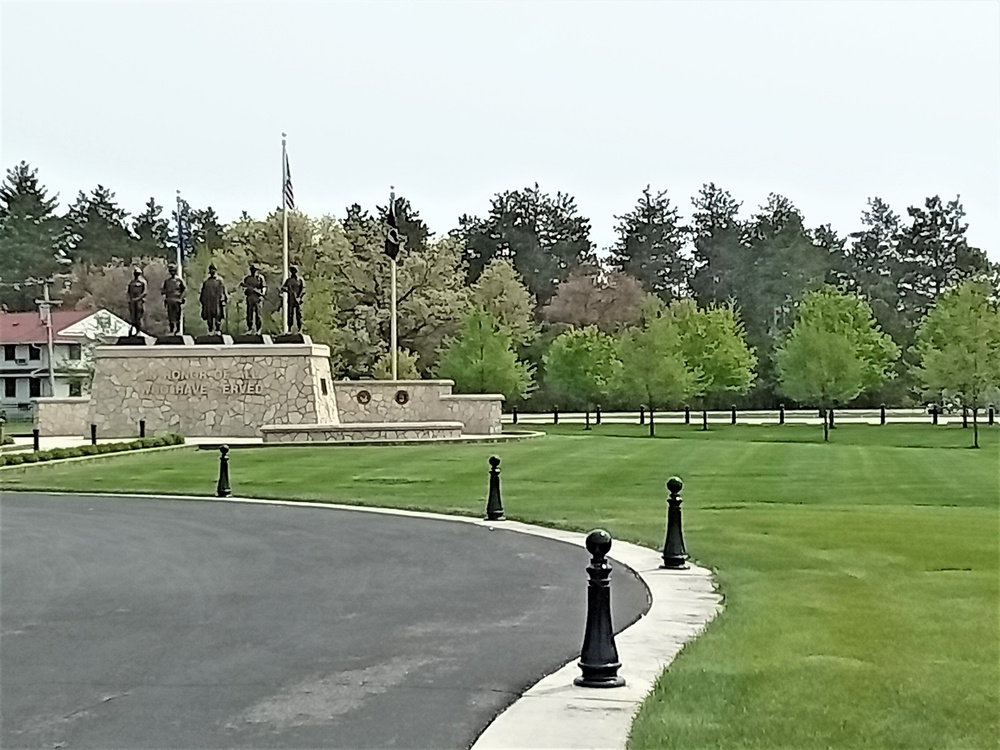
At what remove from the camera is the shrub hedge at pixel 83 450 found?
3128 centimetres

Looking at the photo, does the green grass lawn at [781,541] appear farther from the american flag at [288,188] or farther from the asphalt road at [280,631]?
the american flag at [288,188]

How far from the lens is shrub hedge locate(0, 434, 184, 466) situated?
103 feet

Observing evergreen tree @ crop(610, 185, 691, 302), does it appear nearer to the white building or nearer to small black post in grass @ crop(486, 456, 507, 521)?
the white building

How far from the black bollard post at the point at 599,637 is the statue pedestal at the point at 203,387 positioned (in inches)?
1539

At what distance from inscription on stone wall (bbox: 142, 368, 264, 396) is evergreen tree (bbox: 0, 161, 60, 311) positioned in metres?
59.3

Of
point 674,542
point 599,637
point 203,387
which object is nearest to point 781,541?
point 674,542

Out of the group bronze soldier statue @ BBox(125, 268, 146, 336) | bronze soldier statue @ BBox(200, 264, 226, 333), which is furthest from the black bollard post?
bronze soldier statue @ BBox(125, 268, 146, 336)

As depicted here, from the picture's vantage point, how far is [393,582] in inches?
489

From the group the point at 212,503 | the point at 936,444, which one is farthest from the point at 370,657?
the point at 936,444

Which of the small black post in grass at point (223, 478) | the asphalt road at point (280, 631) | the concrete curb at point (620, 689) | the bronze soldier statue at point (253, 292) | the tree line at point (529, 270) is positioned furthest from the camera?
the tree line at point (529, 270)

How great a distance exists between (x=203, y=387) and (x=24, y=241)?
66.0 m

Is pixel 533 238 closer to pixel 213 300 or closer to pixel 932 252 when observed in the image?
pixel 932 252

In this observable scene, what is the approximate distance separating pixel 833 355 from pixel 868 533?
37436 mm

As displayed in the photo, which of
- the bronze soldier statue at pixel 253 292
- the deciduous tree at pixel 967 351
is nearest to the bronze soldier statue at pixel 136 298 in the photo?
the bronze soldier statue at pixel 253 292
